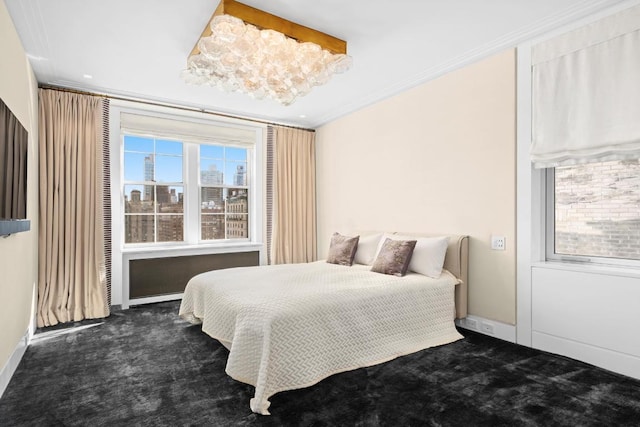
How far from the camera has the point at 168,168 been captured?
4633mm

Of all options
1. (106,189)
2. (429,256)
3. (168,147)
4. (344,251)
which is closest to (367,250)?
(344,251)

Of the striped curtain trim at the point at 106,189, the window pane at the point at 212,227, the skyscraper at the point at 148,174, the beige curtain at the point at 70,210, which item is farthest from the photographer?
the window pane at the point at 212,227

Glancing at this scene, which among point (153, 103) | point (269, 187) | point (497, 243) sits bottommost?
point (497, 243)

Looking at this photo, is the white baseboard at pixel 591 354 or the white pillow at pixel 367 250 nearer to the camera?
the white baseboard at pixel 591 354

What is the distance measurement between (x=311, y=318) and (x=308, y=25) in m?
2.12

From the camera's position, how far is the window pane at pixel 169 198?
457cm

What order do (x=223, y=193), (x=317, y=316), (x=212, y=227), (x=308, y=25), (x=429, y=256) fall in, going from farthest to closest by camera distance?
(x=223, y=193)
(x=212, y=227)
(x=429, y=256)
(x=308, y=25)
(x=317, y=316)

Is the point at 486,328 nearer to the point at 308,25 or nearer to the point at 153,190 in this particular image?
the point at 308,25

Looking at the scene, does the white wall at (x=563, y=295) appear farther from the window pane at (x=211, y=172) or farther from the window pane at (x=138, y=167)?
the window pane at (x=138, y=167)

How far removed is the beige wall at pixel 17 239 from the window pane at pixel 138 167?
38.7 inches

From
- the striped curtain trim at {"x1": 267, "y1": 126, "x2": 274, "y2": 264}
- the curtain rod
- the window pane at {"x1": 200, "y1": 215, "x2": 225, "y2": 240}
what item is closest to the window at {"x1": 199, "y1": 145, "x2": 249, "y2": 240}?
the window pane at {"x1": 200, "y1": 215, "x2": 225, "y2": 240}

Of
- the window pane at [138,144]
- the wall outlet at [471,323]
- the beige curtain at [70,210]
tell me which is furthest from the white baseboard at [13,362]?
the wall outlet at [471,323]

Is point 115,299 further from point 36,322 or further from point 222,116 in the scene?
point 222,116

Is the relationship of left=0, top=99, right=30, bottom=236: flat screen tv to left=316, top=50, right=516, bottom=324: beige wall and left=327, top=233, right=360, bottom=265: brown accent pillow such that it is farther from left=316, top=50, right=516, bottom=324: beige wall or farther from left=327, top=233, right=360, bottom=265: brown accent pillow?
left=316, top=50, right=516, bottom=324: beige wall
